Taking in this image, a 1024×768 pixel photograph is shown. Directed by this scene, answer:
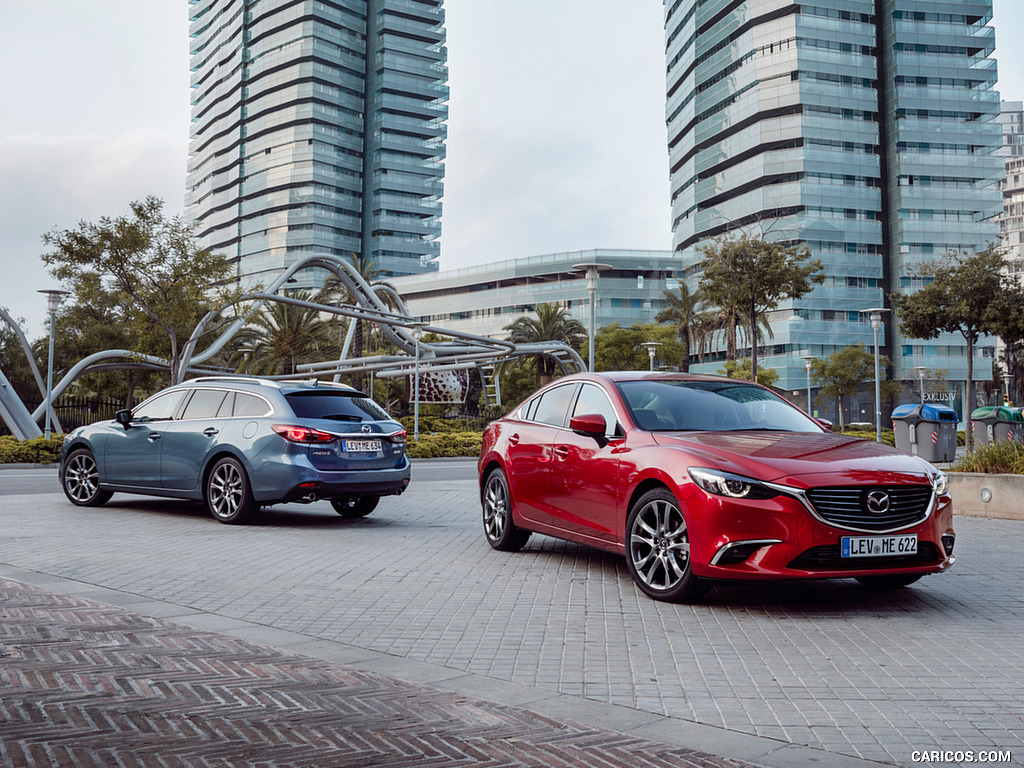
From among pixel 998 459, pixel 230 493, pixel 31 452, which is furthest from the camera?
pixel 31 452

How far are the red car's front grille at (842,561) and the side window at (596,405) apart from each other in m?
1.78

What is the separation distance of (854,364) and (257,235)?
89537 millimetres

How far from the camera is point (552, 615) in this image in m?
6.06

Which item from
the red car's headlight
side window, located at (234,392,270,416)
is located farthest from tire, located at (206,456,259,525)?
the red car's headlight

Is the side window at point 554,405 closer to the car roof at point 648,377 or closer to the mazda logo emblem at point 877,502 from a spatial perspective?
the car roof at point 648,377

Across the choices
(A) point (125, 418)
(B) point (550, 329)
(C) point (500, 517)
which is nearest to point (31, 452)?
(A) point (125, 418)

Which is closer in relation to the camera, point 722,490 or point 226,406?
point 722,490

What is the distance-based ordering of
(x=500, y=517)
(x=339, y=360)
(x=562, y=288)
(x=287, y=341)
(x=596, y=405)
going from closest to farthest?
(x=596, y=405), (x=500, y=517), (x=339, y=360), (x=287, y=341), (x=562, y=288)

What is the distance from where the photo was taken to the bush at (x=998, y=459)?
12.5 m

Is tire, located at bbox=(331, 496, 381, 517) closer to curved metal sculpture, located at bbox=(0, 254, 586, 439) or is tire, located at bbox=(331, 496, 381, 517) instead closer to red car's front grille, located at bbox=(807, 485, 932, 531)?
red car's front grille, located at bbox=(807, 485, 932, 531)

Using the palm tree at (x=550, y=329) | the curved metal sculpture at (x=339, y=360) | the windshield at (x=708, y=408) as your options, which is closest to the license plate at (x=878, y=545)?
the windshield at (x=708, y=408)

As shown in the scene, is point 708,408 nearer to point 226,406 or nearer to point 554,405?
point 554,405

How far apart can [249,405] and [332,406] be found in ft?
3.12

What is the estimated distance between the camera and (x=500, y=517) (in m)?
8.86
